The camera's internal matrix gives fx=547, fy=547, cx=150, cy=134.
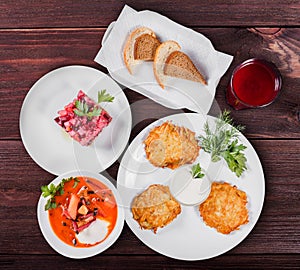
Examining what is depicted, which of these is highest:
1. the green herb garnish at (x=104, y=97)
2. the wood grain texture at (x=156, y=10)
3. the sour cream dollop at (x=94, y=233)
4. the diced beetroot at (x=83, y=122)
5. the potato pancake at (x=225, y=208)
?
the wood grain texture at (x=156, y=10)

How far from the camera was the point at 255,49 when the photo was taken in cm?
177

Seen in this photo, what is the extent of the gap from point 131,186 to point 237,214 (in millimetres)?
344

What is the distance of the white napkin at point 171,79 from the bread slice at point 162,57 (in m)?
0.02

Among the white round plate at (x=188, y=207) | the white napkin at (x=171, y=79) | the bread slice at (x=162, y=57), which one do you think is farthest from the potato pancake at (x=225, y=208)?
the bread slice at (x=162, y=57)

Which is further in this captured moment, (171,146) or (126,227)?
(126,227)

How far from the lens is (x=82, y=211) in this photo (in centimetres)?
174

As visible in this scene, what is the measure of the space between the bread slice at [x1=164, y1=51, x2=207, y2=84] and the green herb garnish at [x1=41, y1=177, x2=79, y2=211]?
460 mm

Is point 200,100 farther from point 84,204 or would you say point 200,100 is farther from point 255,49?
point 84,204

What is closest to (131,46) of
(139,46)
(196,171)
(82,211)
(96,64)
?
(139,46)

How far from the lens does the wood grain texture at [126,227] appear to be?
178 centimetres

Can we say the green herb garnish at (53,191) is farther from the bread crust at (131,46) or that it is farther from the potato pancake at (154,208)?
the bread crust at (131,46)

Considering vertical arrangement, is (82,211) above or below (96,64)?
below

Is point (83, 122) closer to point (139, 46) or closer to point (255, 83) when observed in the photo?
point (139, 46)

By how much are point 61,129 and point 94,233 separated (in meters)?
0.35
